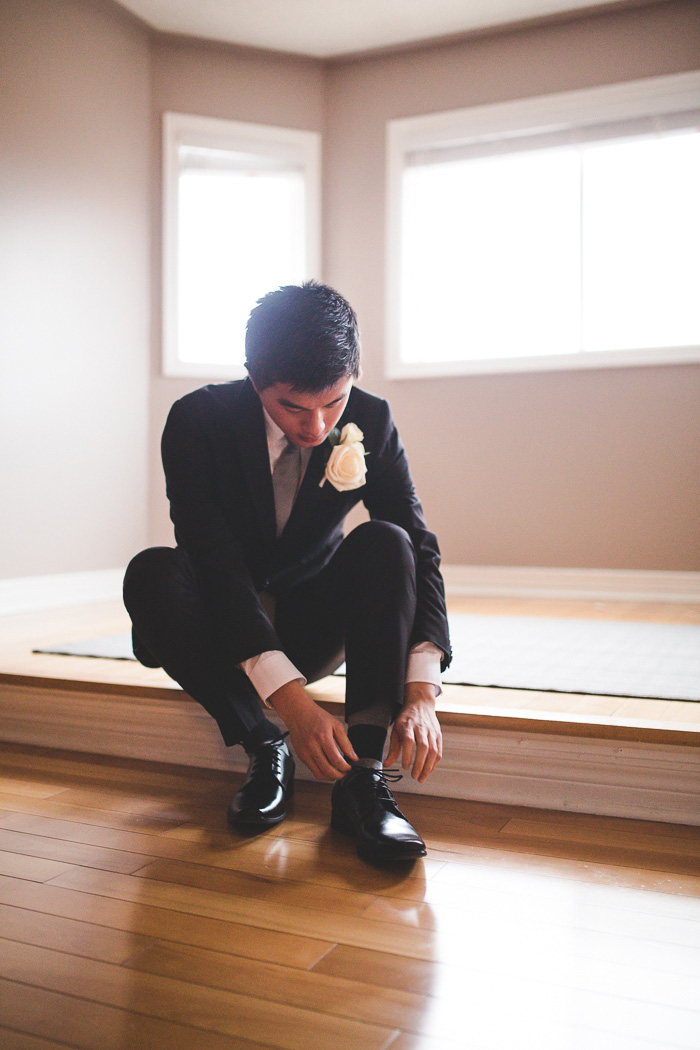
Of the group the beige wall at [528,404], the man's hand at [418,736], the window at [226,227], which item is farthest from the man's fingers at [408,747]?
the window at [226,227]

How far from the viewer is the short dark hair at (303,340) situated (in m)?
1.30

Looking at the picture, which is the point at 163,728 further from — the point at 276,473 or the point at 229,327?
the point at 229,327

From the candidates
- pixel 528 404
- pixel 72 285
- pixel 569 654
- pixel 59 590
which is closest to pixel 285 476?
pixel 569 654

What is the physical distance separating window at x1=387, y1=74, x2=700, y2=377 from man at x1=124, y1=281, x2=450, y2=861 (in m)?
2.72

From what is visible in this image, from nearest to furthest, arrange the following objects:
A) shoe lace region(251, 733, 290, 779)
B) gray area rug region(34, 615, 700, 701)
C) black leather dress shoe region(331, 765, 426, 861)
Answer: black leather dress shoe region(331, 765, 426, 861)
shoe lace region(251, 733, 290, 779)
gray area rug region(34, 615, 700, 701)

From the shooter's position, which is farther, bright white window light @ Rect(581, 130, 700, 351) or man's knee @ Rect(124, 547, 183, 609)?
bright white window light @ Rect(581, 130, 700, 351)

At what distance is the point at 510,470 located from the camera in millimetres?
4086

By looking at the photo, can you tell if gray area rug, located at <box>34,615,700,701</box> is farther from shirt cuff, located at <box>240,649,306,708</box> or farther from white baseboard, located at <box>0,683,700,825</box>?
shirt cuff, located at <box>240,649,306,708</box>

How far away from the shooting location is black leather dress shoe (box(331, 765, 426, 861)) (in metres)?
1.21

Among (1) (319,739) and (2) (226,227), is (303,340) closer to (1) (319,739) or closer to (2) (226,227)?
(1) (319,739)

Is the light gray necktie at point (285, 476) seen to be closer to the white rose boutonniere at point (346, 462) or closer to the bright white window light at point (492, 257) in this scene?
the white rose boutonniere at point (346, 462)

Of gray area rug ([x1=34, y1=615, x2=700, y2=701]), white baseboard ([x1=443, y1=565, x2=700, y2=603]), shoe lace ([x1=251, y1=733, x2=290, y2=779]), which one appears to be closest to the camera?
shoe lace ([x1=251, y1=733, x2=290, y2=779])

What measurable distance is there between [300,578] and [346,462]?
248 mm

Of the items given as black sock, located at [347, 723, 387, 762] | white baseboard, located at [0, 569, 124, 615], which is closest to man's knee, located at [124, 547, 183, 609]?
black sock, located at [347, 723, 387, 762]
